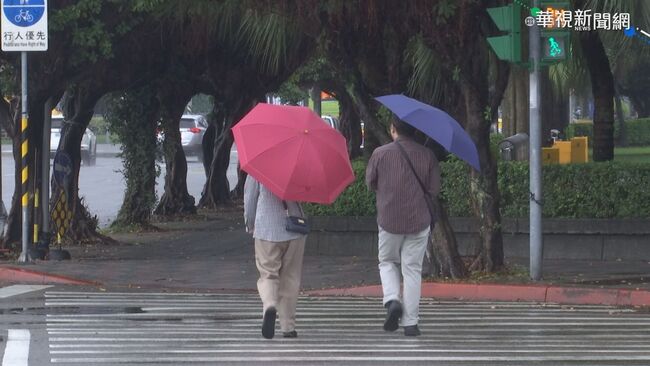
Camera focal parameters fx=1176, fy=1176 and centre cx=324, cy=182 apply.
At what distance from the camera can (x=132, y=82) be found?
18188mm

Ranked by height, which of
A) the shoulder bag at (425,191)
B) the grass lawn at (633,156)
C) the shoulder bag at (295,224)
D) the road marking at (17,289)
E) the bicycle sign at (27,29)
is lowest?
the road marking at (17,289)

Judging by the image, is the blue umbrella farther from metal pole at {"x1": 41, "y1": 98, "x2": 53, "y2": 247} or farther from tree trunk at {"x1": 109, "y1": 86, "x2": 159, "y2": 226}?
tree trunk at {"x1": 109, "y1": 86, "x2": 159, "y2": 226}

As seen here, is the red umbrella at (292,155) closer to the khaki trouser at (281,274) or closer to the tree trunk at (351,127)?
the khaki trouser at (281,274)

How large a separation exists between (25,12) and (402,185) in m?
6.70

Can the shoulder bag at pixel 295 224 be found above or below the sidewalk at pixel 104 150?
below

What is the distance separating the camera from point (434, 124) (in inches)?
369

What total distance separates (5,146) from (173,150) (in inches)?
1570

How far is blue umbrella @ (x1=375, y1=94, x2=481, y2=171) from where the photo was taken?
9.30 metres

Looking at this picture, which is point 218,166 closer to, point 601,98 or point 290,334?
point 601,98

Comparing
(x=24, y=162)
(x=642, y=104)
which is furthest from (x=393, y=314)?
(x=642, y=104)

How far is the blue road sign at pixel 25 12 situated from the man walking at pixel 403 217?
627 cm

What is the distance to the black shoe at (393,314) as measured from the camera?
924cm

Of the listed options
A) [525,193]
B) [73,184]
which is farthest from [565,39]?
[73,184]

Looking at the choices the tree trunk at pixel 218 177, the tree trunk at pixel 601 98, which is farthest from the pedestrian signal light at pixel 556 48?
the tree trunk at pixel 218 177
